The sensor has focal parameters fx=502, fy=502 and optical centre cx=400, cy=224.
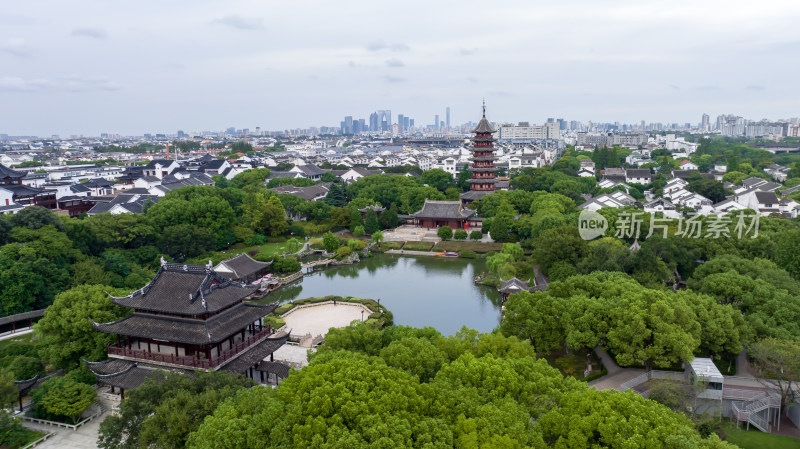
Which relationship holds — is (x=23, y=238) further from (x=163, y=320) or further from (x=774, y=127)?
(x=774, y=127)

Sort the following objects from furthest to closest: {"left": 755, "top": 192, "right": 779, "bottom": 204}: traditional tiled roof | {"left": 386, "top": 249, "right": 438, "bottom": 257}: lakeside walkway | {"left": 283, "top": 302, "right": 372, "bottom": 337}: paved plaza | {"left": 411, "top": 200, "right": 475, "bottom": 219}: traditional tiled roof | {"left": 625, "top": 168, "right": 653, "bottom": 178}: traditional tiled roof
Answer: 1. {"left": 625, "top": 168, "right": 653, "bottom": 178}: traditional tiled roof
2. {"left": 411, "top": 200, "right": 475, "bottom": 219}: traditional tiled roof
3. {"left": 755, "top": 192, "right": 779, "bottom": 204}: traditional tiled roof
4. {"left": 386, "top": 249, "right": 438, "bottom": 257}: lakeside walkway
5. {"left": 283, "top": 302, "right": 372, "bottom": 337}: paved plaza

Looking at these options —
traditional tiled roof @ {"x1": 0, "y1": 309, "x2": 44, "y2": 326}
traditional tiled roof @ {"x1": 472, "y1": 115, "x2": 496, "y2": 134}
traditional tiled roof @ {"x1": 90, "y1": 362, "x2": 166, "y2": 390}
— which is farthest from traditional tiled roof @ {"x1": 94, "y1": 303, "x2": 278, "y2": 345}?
traditional tiled roof @ {"x1": 472, "y1": 115, "x2": 496, "y2": 134}

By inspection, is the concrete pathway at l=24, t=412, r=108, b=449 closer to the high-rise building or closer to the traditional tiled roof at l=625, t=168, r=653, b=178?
the traditional tiled roof at l=625, t=168, r=653, b=178

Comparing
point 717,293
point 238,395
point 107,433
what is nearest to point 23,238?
point 107,433

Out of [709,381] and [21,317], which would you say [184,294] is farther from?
[709,381]

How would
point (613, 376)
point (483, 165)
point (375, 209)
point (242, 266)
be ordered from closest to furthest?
point (613, 376) < point (242, 266) < point (375, 209) < point (483, 165)

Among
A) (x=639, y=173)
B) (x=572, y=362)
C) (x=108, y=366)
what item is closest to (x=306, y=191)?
(x=108, y=366)
